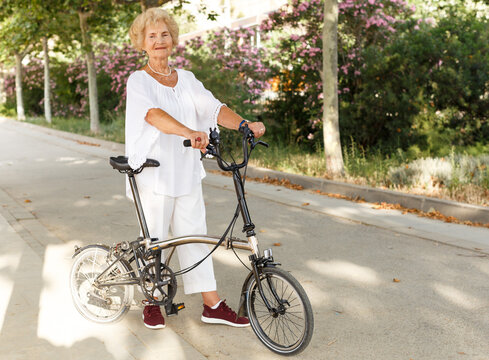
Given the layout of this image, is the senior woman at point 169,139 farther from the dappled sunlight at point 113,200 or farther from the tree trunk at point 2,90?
the tree trunk at point 2,90

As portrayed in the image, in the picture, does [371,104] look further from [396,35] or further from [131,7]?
[131,7]

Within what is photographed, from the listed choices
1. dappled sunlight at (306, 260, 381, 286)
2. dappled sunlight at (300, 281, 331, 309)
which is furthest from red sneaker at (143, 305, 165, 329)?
dappled sunlight at (306, 260, 381, 286)

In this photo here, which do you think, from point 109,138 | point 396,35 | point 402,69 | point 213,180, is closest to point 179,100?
point 213,180

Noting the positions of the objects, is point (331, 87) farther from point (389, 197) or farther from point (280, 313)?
point (280, 313)

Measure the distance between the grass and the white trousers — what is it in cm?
472

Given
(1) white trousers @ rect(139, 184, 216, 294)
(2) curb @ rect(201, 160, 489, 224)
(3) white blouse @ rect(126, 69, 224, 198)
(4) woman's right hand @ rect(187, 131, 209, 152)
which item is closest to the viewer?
(4) woman's right hand @ rect(187, 131, 209, 152)

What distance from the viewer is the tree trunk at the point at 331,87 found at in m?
10.3

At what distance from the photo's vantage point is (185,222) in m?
4.17

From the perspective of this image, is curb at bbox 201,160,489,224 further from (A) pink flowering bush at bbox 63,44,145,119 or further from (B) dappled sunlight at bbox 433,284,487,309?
(A) pink flowering bush at bbox 63,44,145,119

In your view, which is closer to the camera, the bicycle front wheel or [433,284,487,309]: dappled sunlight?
the bicycle front wheel

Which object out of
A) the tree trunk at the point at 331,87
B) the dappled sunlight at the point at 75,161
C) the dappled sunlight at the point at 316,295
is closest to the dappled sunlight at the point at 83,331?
the dappled sunlight at the point at 316,295

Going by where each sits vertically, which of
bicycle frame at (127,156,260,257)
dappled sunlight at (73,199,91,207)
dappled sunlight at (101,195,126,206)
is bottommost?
dappled sunlight at (73,199,91,207)

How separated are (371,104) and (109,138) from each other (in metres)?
9.45

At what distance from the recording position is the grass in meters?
8.38
